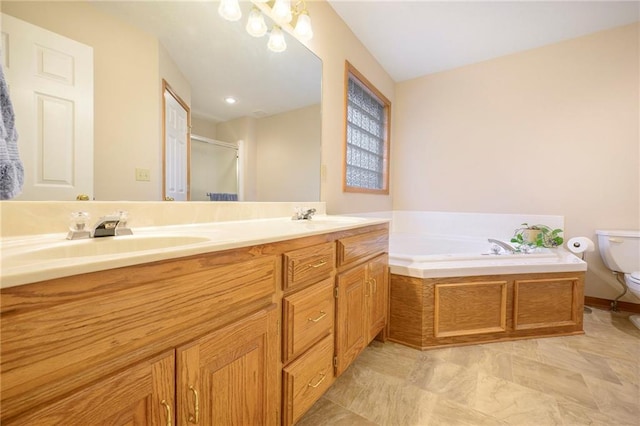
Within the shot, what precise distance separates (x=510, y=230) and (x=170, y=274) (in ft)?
9.61

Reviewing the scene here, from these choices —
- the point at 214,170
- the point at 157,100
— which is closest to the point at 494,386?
the point at 214,170

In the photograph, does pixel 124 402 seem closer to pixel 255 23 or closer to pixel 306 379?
pixel 306 379

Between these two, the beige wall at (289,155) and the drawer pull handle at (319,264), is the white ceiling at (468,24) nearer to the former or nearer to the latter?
the beige wall at (289,155)

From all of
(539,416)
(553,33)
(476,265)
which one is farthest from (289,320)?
(553,33)

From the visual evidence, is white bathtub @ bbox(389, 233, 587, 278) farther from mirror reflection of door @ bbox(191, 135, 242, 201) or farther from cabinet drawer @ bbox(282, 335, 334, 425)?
mirror reflection of door @ bbox(191, 135, 242, 201)

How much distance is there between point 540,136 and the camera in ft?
8.06

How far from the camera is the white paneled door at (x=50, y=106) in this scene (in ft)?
2.46

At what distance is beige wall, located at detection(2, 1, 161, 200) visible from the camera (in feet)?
2.78

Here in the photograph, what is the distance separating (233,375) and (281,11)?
1729mm

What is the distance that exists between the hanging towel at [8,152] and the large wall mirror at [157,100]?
0.04 m

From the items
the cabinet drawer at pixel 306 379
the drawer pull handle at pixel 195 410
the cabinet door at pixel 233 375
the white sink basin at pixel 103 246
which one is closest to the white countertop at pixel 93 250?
the white sink basin at pixel 103 246

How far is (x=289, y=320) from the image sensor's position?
908mm

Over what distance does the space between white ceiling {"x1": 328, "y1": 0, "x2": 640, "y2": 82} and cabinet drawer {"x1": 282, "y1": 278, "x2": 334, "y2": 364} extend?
2.04 metres

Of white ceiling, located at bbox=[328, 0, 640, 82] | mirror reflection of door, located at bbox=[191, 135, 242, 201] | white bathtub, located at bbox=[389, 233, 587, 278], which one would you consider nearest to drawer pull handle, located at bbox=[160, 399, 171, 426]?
mirror reflection of door, located at bbox=[191, 135, 242, 201]
